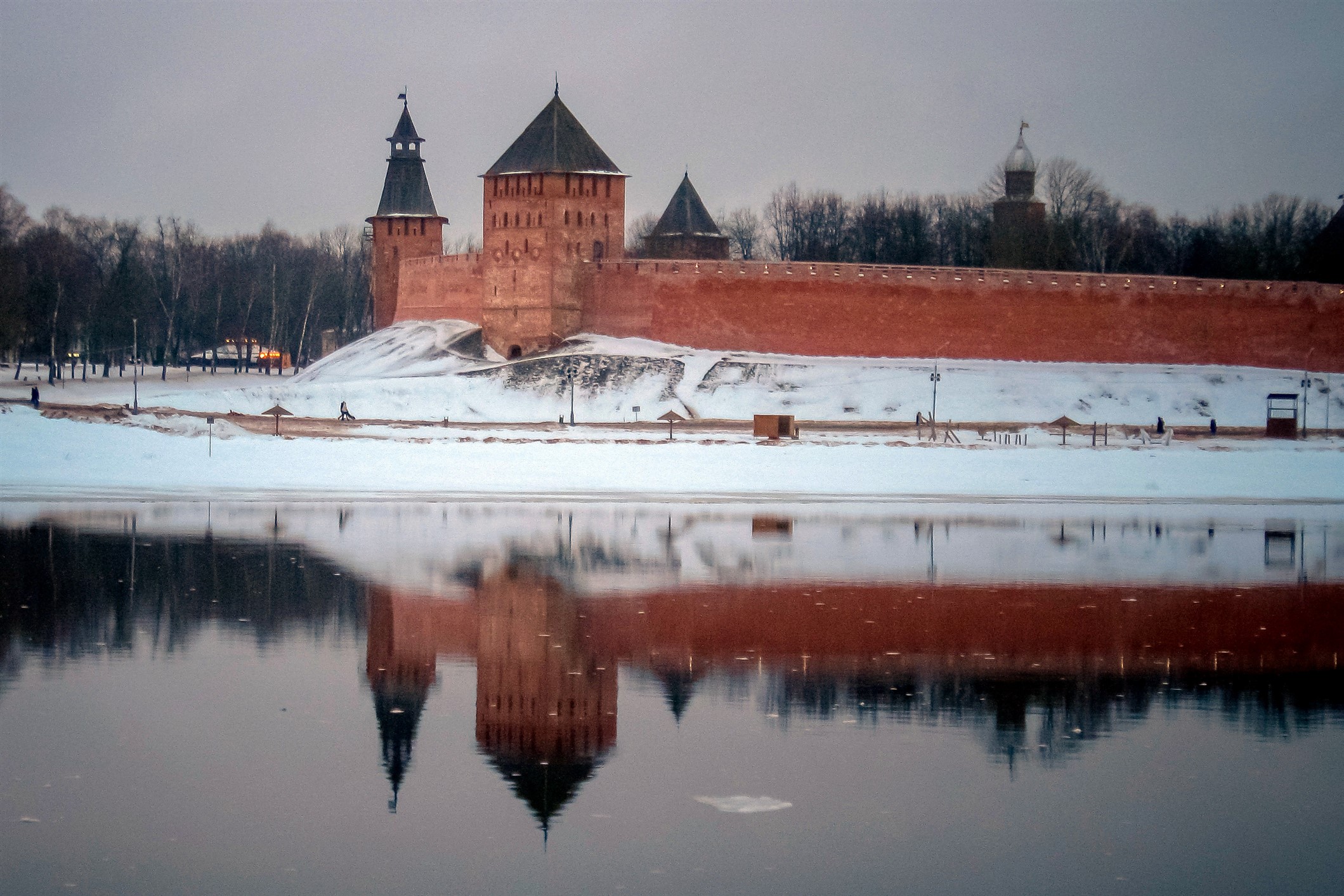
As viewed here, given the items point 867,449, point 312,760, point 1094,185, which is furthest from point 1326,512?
point 1094,185

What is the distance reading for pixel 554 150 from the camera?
5409 cm

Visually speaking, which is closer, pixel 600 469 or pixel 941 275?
pixel 600 469

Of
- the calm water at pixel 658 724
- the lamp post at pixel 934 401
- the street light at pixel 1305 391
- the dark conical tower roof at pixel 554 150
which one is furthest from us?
the dark conical tower roof at pixel 554 150

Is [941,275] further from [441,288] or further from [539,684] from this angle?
[539,684]

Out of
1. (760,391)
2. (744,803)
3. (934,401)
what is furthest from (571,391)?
(744,803)

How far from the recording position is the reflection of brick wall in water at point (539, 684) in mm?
8414

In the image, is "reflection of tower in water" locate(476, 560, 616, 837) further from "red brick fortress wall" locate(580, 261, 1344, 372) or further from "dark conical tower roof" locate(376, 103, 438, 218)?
"dark conical tower roof" locate(376, 103, 438, 218)

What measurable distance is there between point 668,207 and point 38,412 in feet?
118

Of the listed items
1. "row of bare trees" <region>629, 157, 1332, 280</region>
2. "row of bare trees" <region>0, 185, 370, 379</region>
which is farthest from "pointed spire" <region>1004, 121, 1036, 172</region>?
"row of bare trees" <region>0, 185, 370, 379</region>

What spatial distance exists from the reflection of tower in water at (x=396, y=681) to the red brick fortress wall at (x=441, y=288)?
46.6m

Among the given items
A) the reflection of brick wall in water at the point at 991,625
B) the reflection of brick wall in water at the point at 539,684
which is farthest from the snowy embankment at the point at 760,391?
the reflection of brick wall in water at the point at 539,684

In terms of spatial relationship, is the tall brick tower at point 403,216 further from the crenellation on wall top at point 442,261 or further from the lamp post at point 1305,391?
the lamp post at point 1305,391

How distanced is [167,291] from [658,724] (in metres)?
77.5

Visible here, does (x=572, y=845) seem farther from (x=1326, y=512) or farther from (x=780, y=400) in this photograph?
(x=780, y=400)
